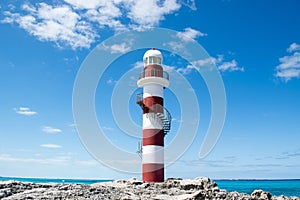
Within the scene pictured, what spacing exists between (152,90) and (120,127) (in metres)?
3.16

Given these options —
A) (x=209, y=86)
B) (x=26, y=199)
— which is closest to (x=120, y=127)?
(x=209, y=86)

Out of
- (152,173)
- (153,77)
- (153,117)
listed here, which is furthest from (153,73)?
(152,173)

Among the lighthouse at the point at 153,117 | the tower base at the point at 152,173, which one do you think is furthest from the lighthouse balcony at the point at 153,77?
the tower base at the point at 152,173

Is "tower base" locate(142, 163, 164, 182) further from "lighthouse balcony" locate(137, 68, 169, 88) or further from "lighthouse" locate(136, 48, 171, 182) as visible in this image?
"lighthouse balcony" locate(137, 68, 169, 88)

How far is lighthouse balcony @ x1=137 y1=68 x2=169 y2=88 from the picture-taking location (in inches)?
825

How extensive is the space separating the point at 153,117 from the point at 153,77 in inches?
102

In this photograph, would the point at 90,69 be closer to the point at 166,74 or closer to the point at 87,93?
the point at 87,93

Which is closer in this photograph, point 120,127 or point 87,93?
point 87,93

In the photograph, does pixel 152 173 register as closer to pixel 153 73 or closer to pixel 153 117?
pixel 153 117

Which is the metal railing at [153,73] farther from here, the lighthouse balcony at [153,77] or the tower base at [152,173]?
the tower base at [152,173]

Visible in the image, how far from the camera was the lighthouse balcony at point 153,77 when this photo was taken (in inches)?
825

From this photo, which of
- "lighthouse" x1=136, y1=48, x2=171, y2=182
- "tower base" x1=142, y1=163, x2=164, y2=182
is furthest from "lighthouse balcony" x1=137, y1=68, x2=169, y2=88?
"tower base" x1=142, y1=163, x2=164, y2=182

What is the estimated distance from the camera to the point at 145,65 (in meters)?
22.2

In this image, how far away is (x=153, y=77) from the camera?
20.8 meters
